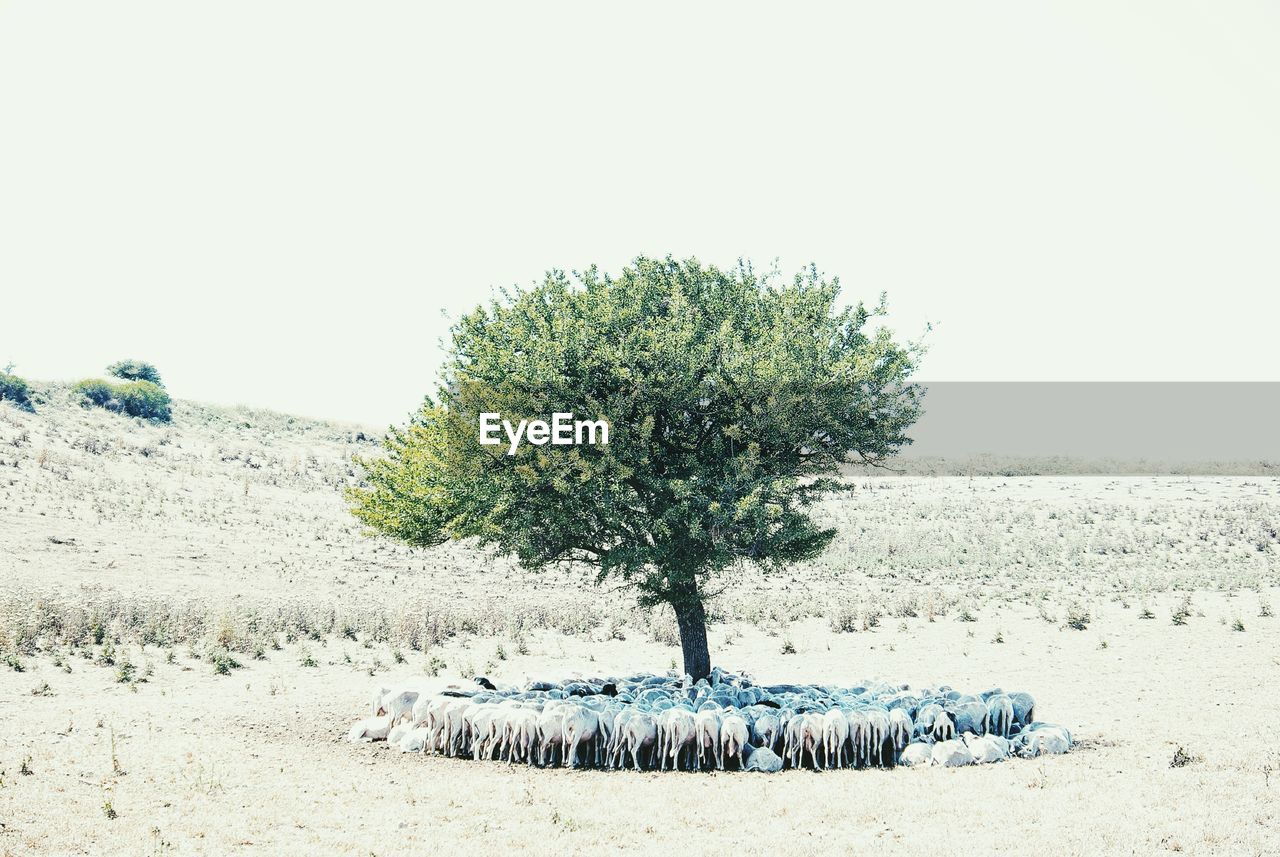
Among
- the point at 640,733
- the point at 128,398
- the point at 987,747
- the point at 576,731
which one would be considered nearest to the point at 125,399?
the point at 128,398

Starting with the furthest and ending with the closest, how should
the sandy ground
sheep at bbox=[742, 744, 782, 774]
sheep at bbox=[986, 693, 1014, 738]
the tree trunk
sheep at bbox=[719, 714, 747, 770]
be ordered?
the tree trunk → sheep at bbox=[986, 693, 1014, 738] → sheep at bbox=[719, 714, 747, 770] → sheep at bbox=[742, 744, 782, 774] → the sandy ground

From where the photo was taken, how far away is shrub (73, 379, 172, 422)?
73688mm

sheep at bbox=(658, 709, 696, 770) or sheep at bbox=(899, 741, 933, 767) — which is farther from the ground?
sheep at bbox=(658, 709, 696, 770)

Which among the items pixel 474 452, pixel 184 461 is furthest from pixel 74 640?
pixel 184 461

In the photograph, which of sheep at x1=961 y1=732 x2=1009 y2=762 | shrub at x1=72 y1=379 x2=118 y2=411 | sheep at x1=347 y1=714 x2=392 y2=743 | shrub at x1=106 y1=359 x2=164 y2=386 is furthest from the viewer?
shrub at x1=106 y1=359 x2=164 y2=386

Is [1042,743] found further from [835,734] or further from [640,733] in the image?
[640,733]

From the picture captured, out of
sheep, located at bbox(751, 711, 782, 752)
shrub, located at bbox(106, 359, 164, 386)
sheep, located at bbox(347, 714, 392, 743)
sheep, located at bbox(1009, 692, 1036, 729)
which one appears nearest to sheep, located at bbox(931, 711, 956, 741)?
sheep, located at bbox(1009, 692, 1036, 729)

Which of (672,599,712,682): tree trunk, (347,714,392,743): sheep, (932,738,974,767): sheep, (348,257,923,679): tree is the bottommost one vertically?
(347,714,392,743): sheep

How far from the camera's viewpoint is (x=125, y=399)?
7462cm

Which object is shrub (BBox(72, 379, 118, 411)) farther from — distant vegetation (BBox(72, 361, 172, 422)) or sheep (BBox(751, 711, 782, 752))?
sheep (BBox(751, 711, 782, 752))

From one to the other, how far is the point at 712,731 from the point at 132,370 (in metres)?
83.8

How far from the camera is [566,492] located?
709 inches

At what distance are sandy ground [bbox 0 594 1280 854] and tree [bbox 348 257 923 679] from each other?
15.9ft

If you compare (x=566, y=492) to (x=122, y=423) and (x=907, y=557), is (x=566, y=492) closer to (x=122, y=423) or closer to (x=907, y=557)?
(x=907, y=557)
